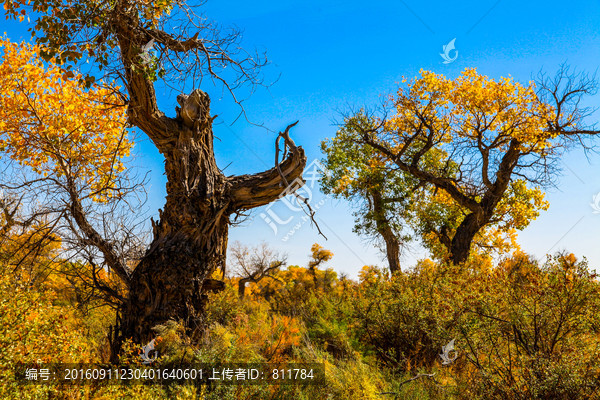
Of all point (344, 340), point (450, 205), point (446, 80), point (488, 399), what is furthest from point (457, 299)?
point (450, 205)

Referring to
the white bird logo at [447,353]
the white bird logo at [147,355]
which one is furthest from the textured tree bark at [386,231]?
the white bird logo at [147,355]

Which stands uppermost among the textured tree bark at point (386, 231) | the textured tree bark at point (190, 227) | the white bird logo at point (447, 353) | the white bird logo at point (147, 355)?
the textured tree bark at point (386, 231)

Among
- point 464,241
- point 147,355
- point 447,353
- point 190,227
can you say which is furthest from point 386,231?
point 147,355

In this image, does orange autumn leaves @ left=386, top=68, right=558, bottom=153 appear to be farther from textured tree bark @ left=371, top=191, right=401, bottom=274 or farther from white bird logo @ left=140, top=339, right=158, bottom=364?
white bird logo @ left=140, top=339, right=158, bottom=364

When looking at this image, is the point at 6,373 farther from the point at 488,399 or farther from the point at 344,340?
the point at 344,340

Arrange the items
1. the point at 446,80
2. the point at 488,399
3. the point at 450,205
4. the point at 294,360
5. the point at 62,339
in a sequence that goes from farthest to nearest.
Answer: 1. the point at 450,205
2. the point at 446,80
3. the point at 294,360
4. the point at 488,399
5. the point at 62,339

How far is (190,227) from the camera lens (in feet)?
16.5

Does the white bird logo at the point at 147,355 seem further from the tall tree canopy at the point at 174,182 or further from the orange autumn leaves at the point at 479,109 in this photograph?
the orange autumn leaves at the point at 479,109

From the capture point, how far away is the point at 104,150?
7613 millimetres

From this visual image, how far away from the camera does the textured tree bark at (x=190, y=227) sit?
15.6 ft

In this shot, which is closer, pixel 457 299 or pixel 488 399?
pixel 488 399

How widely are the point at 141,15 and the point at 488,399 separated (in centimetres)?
585

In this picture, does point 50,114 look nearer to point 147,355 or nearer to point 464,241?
point 147,355

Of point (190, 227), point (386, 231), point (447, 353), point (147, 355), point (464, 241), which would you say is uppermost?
point (386, 231)
